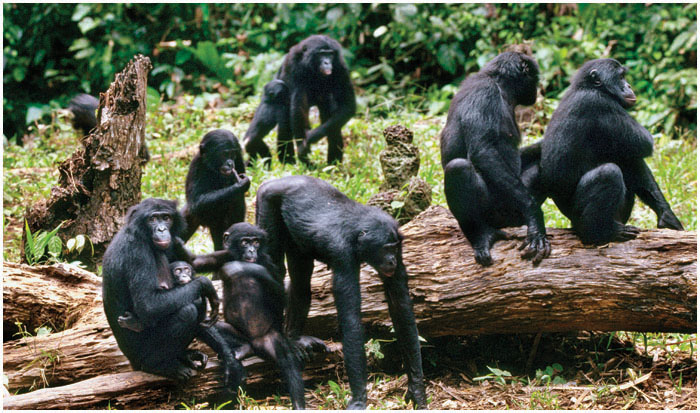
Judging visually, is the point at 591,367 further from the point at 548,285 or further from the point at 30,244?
the point at 30,244

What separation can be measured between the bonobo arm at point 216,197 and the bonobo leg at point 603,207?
10.5 ft

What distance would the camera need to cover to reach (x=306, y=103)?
985 centimetres

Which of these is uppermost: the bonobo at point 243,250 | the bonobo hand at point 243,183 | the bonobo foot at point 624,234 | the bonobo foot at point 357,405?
the bonobo hand at point 243,183

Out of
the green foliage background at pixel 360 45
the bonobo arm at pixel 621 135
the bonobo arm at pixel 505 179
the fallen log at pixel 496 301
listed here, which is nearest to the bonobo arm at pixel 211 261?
the fallen log at pixel 496 301

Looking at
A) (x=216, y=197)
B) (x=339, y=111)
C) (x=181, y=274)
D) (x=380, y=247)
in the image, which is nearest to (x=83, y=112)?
(x=216, y=197)

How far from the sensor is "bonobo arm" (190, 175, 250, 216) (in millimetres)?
6758

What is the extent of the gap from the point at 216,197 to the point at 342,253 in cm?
215

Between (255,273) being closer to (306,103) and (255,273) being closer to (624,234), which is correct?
(624,234)

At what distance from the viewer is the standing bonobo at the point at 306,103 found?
9.63 meters

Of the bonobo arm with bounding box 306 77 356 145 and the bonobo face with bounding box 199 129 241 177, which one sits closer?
the bonobo face with bounding box 199 129 241 177

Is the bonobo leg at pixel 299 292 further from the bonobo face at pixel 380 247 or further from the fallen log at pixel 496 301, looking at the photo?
the bonobo face at pixel 380 247

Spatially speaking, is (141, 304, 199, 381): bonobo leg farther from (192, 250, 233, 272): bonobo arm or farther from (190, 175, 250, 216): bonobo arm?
(190, 175, 250, 216): bonobo arm

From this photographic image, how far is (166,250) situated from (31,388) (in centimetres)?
155

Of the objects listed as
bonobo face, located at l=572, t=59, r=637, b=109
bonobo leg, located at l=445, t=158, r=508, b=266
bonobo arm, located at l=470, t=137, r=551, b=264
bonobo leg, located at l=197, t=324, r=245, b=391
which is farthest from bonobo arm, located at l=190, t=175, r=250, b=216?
bonobo face, located at l=572, t=59, r=637, b=109
